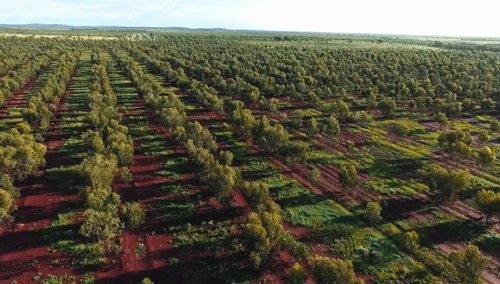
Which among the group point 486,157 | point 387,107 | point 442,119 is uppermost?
point 387,107

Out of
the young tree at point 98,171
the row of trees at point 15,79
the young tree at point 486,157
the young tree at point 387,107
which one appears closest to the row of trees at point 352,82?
the young tree at point 387,107

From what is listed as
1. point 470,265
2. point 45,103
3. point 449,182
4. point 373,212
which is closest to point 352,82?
point 449,182

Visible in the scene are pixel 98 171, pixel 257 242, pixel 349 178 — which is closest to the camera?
pixel 257 242

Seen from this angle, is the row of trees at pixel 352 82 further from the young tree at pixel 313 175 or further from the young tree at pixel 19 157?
the young tree at pixel 19 157

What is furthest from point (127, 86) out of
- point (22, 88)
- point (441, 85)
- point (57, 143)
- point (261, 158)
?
point (441, 85)

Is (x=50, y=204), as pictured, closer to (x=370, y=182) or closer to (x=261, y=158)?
(x=261, y=158)

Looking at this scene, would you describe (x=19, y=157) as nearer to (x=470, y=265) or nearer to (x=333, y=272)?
(x=333, y=272)
